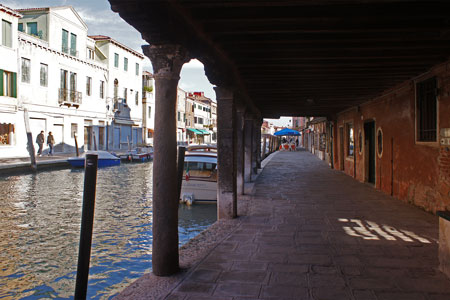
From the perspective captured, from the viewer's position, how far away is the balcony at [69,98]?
26344 mm

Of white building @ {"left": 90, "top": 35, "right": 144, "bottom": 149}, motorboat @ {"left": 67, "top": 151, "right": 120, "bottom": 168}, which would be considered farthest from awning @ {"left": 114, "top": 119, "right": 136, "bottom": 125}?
motorboat @ {"left": 67, "top": 151, "right": 120, "bottom": 168}

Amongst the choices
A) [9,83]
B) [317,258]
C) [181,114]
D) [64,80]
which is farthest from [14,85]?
[181,114]

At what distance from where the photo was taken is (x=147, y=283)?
3.75 meters

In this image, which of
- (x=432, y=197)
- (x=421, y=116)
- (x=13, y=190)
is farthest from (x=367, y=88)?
(x=13, y=190)

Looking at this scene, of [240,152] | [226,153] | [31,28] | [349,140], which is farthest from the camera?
[31,28]

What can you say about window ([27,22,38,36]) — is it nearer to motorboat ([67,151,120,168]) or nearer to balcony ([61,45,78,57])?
balcony ([61,45,78,57])

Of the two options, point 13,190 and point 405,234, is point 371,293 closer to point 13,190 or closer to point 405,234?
point 405,234

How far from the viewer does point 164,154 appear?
3.91 metres

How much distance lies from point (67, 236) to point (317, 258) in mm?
5655

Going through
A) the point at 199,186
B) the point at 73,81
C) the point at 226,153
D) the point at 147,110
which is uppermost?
the point at 73,81

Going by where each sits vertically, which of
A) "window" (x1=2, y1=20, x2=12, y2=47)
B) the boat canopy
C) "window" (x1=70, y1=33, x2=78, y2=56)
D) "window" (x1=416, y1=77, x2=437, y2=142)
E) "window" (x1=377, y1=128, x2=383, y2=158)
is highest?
"window" (x1=70, y1=33, x2=78, y2=56)

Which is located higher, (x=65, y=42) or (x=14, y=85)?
(x=65, y=42)

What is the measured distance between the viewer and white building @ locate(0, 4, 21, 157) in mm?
21172

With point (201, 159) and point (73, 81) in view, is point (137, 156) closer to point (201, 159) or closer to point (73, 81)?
point (73, 81)
